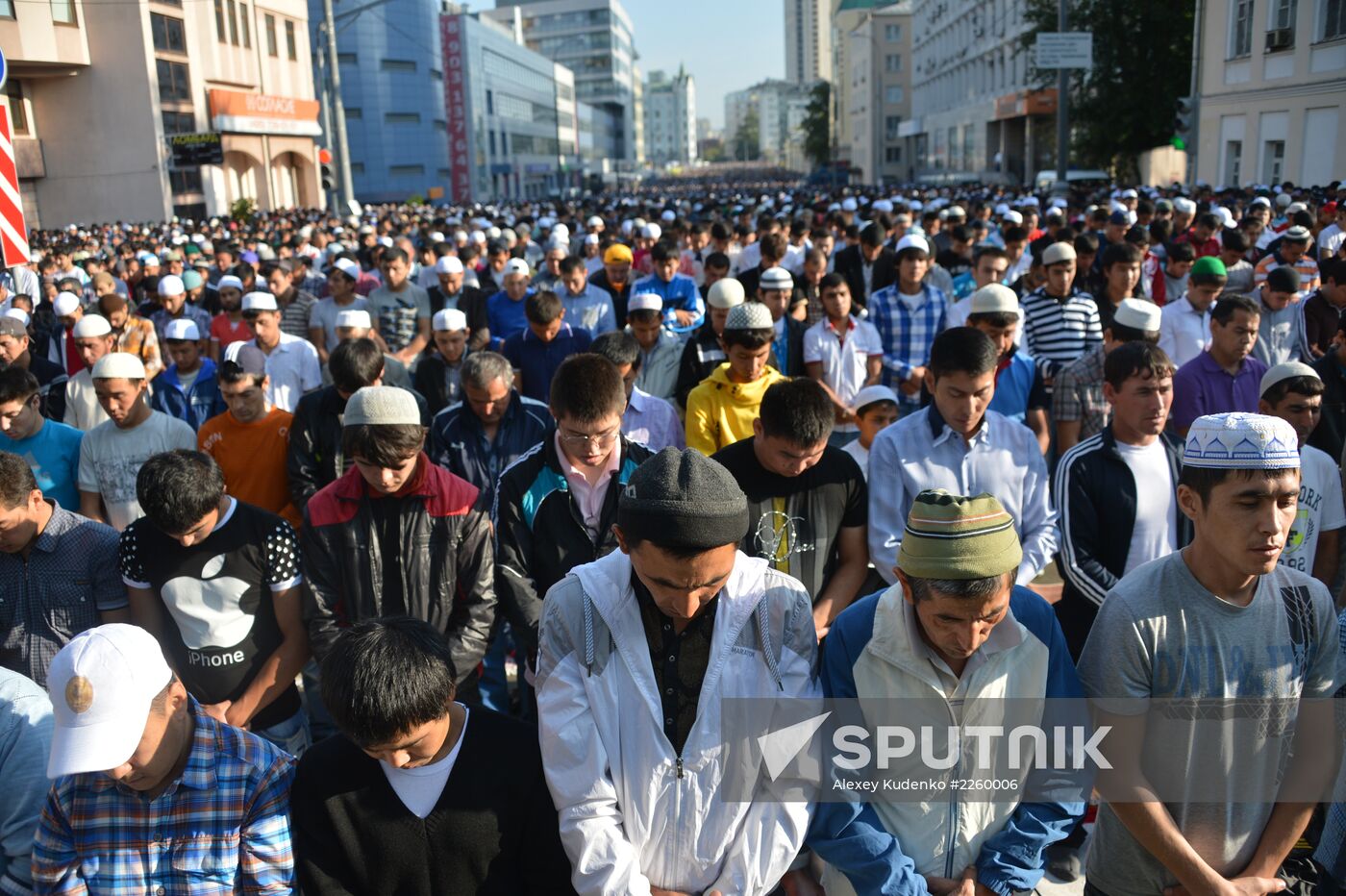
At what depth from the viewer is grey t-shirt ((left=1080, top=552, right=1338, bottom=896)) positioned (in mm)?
2484

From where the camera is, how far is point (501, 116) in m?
81.5

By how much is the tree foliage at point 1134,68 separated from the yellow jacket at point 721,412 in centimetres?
3829

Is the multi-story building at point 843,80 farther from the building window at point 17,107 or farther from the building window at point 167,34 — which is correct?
the building window at point 17,107

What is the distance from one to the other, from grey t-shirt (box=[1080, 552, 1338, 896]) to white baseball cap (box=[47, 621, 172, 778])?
228cm

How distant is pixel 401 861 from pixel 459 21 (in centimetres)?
7368

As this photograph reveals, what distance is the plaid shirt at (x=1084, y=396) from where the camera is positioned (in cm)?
512

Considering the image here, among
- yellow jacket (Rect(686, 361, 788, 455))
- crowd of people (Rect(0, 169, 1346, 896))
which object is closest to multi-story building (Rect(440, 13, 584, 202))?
crowd of people (Rect(0, 169, 1346, 896))

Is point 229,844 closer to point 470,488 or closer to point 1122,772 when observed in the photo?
point 470,488

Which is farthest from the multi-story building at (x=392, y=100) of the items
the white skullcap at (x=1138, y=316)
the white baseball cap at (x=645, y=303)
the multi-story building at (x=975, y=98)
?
the white skullcap at (x=1138, y=316)

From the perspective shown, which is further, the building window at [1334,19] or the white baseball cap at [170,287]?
the building window at [1334,19]

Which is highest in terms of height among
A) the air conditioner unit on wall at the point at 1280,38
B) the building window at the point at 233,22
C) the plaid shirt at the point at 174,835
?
the building window at the point at 233,22

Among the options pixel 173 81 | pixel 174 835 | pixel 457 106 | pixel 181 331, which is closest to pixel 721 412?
pixel 174 835

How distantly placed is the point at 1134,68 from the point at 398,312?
1457 inches

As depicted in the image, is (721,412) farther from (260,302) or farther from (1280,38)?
(1280,38)
